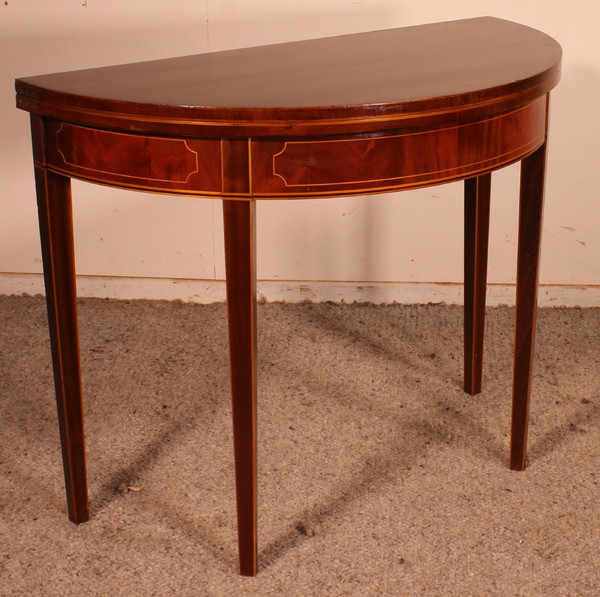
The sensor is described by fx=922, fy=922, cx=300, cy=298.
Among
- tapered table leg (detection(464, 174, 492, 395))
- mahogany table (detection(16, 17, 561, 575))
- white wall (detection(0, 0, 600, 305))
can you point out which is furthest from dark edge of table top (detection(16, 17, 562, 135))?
white wall (detection(0, 0, 600, 305))

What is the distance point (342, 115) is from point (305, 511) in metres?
0.76

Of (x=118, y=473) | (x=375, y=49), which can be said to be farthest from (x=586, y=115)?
(x=118, y=473)

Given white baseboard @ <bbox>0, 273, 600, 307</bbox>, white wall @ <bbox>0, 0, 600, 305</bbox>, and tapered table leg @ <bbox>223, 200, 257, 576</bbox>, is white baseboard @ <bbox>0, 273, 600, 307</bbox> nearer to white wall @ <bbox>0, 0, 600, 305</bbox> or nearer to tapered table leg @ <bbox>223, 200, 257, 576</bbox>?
white wall @ <bbox>0, 0, 600, 305</bbox>

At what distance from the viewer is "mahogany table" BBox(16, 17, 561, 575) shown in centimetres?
114

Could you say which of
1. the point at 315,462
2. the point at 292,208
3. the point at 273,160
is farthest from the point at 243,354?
the point at 292,208

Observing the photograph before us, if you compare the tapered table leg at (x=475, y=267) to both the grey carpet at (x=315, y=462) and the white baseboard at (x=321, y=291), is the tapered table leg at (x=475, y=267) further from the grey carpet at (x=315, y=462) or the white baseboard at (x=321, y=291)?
the white baseboard at (x=321, y=291)

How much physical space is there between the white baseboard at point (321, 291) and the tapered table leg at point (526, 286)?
32.9 inches

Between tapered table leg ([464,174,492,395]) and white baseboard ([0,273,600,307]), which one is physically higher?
tapered table leg ([464,174,492,395])

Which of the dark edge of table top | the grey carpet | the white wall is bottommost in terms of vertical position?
the grey carpet

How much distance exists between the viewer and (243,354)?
1.28 metres

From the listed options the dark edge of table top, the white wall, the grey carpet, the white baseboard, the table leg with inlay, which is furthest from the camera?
the white baseboard

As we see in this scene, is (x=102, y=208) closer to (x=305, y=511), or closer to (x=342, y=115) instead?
(x=305, y=511)

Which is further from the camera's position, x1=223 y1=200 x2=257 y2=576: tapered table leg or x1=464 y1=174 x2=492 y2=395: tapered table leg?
x1=464 y1=174 x2=492 y2=395: tapered table leg

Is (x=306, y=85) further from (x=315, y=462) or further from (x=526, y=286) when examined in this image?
(x=315, y=462)
